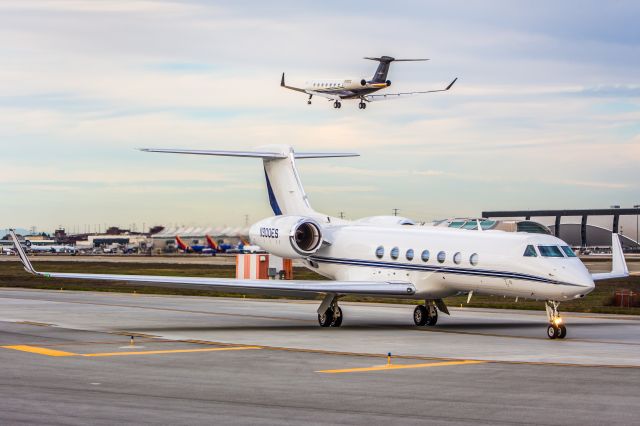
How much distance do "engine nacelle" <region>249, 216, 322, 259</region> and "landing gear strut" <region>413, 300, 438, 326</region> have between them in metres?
4.06

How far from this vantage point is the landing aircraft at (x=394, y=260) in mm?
25969

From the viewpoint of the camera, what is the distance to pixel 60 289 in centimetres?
5347

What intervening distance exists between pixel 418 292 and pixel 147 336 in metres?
8.38

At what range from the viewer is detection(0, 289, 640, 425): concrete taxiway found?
13.4 meters

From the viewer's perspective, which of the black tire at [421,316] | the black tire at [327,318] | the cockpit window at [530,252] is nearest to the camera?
the cockpit window at [530,252]

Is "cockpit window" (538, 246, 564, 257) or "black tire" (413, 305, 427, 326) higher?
"cockpit window" (538, 246, 564, 257)

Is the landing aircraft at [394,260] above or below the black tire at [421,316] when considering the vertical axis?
above

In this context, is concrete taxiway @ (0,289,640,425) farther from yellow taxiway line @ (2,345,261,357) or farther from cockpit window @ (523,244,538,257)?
cockpit window @ (523,244,538,257)

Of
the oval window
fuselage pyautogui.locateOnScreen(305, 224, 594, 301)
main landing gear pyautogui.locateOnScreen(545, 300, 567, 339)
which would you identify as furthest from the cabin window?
main landing gear pyautogui.locateOnScreen(545, 300, 567, 339)

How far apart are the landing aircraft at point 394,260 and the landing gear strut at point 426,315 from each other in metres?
0.03

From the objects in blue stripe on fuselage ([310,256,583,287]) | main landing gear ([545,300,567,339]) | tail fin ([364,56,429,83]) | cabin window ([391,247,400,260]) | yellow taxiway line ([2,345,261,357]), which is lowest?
yellow taxiway line ([2,345,261,357])

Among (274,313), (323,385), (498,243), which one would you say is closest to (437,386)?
(323,385)

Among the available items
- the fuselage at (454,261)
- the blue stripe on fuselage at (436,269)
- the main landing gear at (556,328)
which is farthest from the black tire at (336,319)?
the main landing gear at (556,328)

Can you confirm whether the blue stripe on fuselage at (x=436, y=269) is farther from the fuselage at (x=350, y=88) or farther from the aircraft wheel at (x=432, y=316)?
the fuselage at (x=350, y=88)
